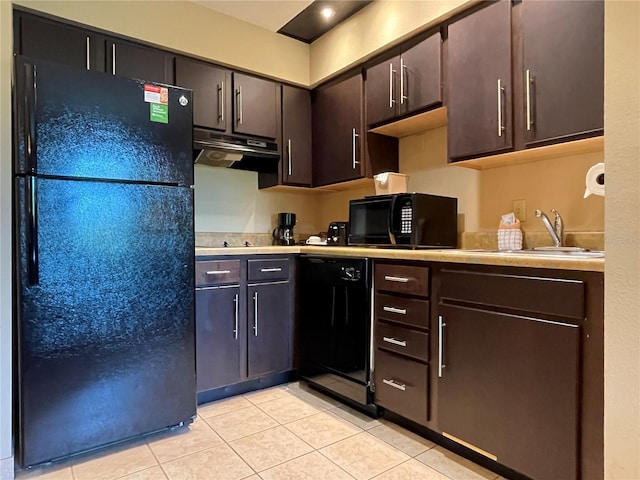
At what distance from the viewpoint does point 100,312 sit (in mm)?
1754

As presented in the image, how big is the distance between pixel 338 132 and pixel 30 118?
1.83 m

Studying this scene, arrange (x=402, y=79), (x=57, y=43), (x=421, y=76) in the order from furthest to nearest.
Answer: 1. (x=402, y=79)
2. (x=421, y=76)
3. (x=57, y=43)

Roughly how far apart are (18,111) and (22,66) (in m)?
0.18

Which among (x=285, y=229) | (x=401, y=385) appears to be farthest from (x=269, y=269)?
(x=401, y=385)

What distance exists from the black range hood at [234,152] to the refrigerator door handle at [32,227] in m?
1.03

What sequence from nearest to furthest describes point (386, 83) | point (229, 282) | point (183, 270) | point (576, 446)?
1. point (576, 446)
2. point (183, 270)
3. point (229, 282)
4. point (386, 83)

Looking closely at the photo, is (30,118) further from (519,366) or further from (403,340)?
(519,366)

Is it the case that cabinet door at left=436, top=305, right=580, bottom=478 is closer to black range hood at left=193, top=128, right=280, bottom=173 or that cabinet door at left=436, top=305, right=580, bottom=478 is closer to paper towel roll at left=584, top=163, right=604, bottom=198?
paper towel roll at left=584, top=163, right=604, bottom=198

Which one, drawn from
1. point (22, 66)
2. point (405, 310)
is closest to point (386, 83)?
point (405, 310)

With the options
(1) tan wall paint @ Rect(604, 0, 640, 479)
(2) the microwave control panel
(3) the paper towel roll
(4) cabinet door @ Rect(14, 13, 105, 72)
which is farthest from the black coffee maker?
(1) tan wall paint @ Rect(604, 0, 640, 479)

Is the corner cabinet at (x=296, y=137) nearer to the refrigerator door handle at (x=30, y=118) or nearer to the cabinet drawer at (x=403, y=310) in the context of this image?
the cabinet drawer at (x=403, y=310)

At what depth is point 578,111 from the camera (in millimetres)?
Answer: 1639

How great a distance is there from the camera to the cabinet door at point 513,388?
4.43 ft

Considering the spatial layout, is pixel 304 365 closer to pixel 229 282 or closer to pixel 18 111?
pixel 229 282
